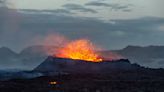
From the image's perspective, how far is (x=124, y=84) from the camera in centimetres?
12188

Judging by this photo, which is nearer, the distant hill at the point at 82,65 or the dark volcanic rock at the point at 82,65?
the distant hill at the point at 82,65

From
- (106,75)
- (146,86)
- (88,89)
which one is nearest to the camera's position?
(88,89)

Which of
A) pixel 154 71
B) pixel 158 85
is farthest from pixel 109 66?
pixel 158 85

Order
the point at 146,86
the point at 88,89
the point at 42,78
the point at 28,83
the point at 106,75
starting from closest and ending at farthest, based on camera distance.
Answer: the point at 88,89
the point at 146,86
the point at 28,83
the point at 42,78
the point at 106,75

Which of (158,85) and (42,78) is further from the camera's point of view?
(42,78)

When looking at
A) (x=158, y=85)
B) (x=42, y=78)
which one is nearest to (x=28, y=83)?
(x=42, y=78)

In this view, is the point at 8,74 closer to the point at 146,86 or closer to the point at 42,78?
the point at 42,78

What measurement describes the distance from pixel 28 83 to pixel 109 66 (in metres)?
58.5

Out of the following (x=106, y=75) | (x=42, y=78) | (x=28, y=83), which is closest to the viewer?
(x=28, y=83)

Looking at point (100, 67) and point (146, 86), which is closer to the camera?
point (146, 86)

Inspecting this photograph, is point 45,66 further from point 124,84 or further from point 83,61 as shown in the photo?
point 124,84

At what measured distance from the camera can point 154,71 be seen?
584 feet

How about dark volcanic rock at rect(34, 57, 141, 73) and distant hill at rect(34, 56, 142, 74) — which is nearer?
distant hill at rect(34, 56, 142, 74)

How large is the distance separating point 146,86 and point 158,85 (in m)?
3.94
